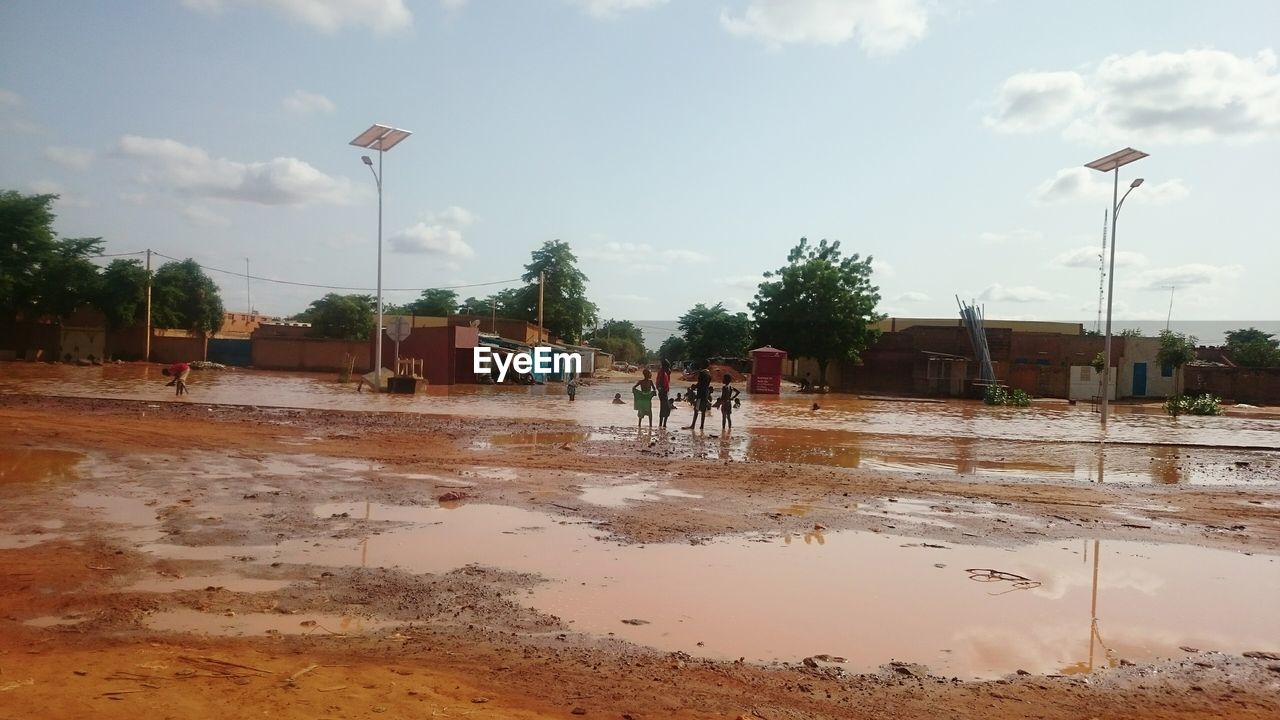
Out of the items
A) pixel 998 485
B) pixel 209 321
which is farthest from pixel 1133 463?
pixel 209 321

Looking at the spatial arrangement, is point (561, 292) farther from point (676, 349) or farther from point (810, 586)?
point (810, 586)

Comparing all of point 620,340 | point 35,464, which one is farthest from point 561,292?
point 35,464

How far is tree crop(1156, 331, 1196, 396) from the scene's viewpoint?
4509 cm

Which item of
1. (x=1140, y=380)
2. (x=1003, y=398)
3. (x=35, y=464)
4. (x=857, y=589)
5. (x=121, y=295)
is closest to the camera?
(x=857, y=589)

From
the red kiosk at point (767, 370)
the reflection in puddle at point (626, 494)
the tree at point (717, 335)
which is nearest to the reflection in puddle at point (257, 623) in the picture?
the reflection in puddle at point (626, 494)

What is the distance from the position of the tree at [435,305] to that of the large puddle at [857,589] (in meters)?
71.6

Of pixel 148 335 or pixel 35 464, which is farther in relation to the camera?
pixel 148 335

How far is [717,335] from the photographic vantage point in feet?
236

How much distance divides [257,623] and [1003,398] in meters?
38.5

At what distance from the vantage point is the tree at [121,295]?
53156 mm

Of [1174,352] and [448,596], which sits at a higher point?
[1174,352]

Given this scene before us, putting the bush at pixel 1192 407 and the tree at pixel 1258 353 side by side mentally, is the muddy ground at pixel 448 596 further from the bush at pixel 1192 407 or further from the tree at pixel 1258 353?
the tree at pixel 1258 353

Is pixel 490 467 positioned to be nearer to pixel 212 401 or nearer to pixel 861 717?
pixel 861 717

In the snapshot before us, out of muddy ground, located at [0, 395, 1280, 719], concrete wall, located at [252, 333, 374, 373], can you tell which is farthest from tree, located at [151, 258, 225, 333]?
muddy ground, located at [0, 395, 1280, 719]
